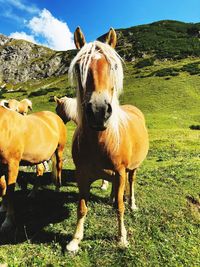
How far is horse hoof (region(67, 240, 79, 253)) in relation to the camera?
265 inches

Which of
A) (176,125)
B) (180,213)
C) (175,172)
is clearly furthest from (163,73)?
(180,213)

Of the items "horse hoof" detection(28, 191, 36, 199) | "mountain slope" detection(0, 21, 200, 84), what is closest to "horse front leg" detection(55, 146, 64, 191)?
"horse hoof" detection(28, 191, 36, 199)

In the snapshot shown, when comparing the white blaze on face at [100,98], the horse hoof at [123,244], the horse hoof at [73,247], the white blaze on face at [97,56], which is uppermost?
the white blaze on face at [97,56]

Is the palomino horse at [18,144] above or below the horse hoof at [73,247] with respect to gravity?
above

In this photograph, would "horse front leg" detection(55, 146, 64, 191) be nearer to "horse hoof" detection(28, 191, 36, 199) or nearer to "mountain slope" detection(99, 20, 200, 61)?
"horse hoof" detection(28, 191, 36, 199)

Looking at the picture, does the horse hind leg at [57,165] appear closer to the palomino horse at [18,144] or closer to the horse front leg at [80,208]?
the palomino horse at [18,144]

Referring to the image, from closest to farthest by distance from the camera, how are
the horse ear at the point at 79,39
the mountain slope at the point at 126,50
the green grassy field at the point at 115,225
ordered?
1. the horse ear at the point at 79,39
2. the green grassy field at the point at 115,225
3. the mountain slope at the point at 126,50

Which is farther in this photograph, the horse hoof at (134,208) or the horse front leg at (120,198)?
the horse hoof at (134,208)

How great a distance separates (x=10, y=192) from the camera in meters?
7.58

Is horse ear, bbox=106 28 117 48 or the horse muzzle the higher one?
horse ear, bbox=106 28 117 48

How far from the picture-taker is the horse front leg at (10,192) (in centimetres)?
733

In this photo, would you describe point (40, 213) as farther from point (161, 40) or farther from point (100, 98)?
point (161, 40)

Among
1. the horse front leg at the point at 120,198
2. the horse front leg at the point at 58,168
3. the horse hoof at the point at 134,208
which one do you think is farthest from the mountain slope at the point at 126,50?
the horse front leg at the point at 120,198

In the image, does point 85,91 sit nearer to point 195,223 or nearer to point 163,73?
point 195,223
